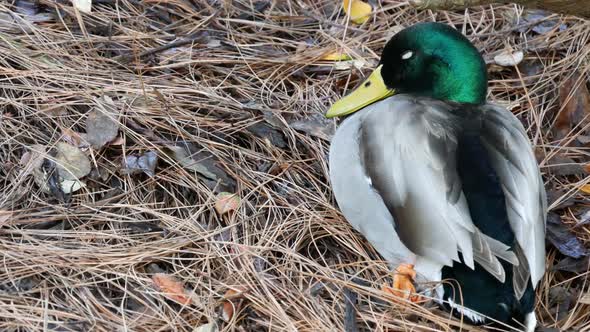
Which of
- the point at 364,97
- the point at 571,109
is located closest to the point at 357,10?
the point at 364,97

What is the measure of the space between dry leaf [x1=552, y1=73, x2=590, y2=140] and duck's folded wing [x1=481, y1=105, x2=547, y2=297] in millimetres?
558

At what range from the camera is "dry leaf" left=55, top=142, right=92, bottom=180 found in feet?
10.7

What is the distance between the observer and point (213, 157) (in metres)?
3.38

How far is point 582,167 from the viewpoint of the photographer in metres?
3.43

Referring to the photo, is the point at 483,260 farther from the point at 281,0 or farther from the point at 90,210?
the point at 281,0

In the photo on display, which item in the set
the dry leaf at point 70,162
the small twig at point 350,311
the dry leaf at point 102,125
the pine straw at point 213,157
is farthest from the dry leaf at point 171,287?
the dry leaf at point 102,125

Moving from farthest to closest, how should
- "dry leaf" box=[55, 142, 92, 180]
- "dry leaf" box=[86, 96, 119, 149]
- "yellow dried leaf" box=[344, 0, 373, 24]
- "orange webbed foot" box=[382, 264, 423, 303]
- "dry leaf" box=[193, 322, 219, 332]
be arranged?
"yellow dried leaf" box=[344, 0, 373, 24] → "dry leaf" box=[86, 96, 119, 149] → "dry leaf" box=[55, 142, 92, 180] → "orange webbed foot" box=[382, 264, 423, 303] → "dry leaf" box=[193, 322, 219, 332]

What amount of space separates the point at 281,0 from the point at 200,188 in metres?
1.27

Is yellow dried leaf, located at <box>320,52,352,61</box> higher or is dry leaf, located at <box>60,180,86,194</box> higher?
dry leaf, located at <box>60,180,86,194</box>

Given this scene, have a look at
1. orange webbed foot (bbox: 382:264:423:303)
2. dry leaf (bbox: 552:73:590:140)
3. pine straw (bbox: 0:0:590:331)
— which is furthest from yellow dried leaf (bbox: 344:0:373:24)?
orange webbed foot (bbox: 382:264:423:303)

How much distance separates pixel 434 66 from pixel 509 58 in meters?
0.70

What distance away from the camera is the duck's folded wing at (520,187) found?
2750mm

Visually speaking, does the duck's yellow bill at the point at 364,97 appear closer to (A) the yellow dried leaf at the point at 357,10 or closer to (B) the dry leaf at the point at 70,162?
(A) the yellow dried leaf at the point at 357,10

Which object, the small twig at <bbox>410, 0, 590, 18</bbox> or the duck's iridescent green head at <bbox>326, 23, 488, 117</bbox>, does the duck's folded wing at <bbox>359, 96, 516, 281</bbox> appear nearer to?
the duck's iridescent green head at <bbox>326, 23, 488, 117</bbox>
